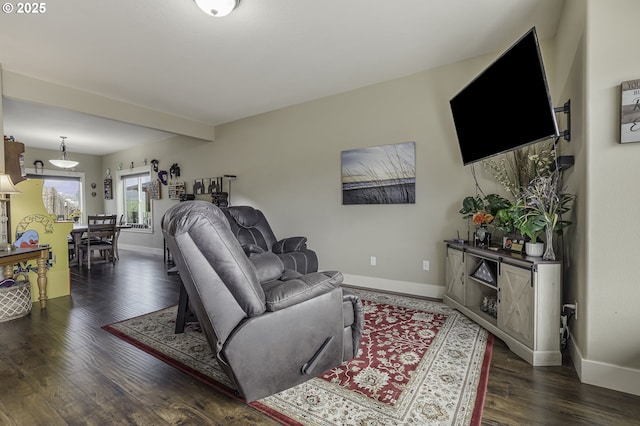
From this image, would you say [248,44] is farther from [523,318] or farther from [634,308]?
[634,308]

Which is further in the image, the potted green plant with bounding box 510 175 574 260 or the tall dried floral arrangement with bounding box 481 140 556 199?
the tall dried floral arrangement with bounding box 481 140 556 199

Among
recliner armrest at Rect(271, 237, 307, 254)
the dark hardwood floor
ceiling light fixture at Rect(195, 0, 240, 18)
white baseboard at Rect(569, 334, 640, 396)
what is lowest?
the dark hardwood floor

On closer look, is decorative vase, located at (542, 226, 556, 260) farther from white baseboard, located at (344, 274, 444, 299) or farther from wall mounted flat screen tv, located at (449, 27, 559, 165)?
white baseboard, located at (344, 274, 444, 299)

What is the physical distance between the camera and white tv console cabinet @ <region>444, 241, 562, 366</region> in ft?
6.72

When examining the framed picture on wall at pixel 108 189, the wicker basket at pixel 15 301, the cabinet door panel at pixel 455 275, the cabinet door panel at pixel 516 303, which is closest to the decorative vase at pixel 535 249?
the cabinet door panel at pixel 516 303

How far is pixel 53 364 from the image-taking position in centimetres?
209

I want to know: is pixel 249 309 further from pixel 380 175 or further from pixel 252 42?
pixel 380 175

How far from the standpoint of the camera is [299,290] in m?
1.68

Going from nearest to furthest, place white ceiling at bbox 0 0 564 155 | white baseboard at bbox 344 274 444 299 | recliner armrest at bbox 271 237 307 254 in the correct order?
white ceiling at bbox 0 0 564 155 < white baseboard at bbox 344 274 444 299 < recliner armrest at bbox 271 237 307 254

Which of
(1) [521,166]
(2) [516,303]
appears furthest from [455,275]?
(1) [521,166]

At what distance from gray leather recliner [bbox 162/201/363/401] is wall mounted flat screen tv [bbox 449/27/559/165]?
1.73 metres

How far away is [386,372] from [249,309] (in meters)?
1.07

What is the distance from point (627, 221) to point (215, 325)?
241cm

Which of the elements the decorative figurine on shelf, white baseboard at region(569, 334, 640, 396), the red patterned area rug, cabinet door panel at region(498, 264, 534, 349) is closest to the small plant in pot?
cabinet door panel at region(498, 264, 534, 349)
